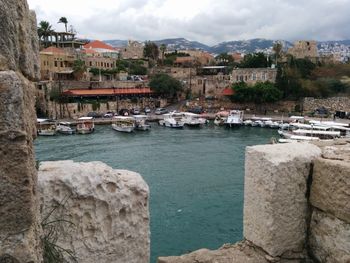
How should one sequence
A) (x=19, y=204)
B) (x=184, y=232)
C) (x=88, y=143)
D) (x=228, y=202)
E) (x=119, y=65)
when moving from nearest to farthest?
(x=19, y=204) < (x=184, y=232) < (x=228, y=202) < (x=88, y=143) < (x=119, y=65)

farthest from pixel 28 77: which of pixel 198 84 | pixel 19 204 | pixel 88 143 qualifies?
pixel 198 84

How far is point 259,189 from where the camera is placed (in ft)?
9.81

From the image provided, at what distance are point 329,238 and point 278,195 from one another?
51cm

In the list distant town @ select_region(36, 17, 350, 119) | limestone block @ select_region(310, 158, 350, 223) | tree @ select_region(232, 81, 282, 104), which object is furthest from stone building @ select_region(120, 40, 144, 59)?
limestone block @ select_region(310, 158, 350, 223)

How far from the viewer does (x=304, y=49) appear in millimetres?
77000

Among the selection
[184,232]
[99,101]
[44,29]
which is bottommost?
[184,232]

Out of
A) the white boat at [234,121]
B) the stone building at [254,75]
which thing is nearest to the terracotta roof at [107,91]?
the stone building at [254,75]

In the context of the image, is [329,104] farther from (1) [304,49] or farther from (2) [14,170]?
(2) [14,170]

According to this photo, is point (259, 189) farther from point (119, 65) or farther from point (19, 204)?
point (119, 65)

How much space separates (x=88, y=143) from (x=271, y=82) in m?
30.3

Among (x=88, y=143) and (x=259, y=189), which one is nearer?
(x=259, y=189)

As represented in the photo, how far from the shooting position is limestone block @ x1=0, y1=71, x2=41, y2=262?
159cm

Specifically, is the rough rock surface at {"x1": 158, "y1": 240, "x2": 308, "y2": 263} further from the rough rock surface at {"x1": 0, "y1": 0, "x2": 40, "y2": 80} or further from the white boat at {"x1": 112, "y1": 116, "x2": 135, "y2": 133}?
the white boat at {"x1": 112, "y1": 116, "x2": 135, "y2": 133}

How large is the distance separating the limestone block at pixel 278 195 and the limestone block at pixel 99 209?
0.91 m
